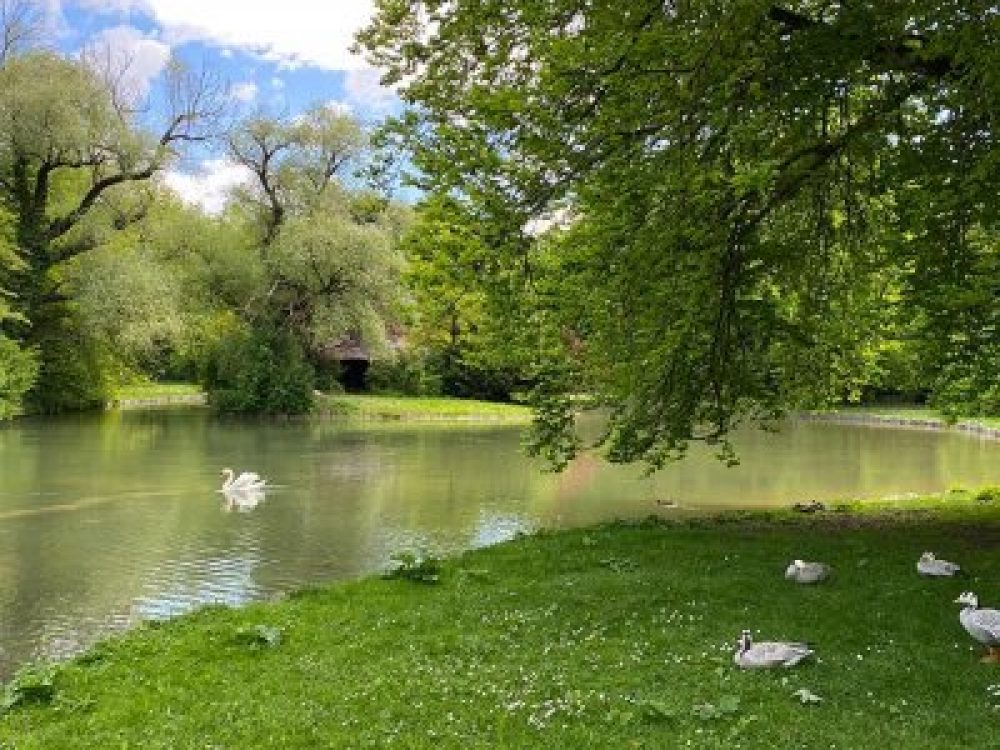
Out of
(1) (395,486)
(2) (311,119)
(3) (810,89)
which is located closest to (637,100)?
(3) (810,89)

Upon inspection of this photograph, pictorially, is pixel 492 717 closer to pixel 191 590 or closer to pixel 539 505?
pixel 191 590

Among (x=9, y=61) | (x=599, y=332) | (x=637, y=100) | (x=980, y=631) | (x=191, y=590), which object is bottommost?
(x=191, y=590)

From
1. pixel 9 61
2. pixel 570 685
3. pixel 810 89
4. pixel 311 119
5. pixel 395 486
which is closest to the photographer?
pixel 570 685

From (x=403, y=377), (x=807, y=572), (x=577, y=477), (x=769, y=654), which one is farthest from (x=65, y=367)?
(x=769, y=654)

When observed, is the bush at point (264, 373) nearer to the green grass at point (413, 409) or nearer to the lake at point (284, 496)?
the green grass at point (413, 409)

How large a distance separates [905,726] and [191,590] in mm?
12088

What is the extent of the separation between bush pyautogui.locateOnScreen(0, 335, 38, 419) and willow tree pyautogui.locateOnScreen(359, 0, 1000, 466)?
109 feet

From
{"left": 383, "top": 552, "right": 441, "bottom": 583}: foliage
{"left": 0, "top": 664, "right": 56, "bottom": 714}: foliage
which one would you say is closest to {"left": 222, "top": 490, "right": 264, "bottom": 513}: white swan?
{"left": 383, "top": 552, "right": 441, "bottom": 583}: foliage

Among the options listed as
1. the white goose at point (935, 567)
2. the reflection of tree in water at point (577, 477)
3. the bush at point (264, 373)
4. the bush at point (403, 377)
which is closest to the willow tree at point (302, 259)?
Answer: the bush at point (264, 373)

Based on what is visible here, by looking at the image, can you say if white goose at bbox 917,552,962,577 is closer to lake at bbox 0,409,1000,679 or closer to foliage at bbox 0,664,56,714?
lake at bbox 0,409,1000,679

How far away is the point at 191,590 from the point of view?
55.0 ft

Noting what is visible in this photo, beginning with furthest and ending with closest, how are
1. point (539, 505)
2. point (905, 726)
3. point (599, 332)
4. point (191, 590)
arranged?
point (539, 505) < point (191, 590) < point (599, 332) < point (905, 726)

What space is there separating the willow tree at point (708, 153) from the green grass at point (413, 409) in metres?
39.2

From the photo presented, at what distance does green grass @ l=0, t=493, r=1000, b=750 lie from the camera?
322 inches
